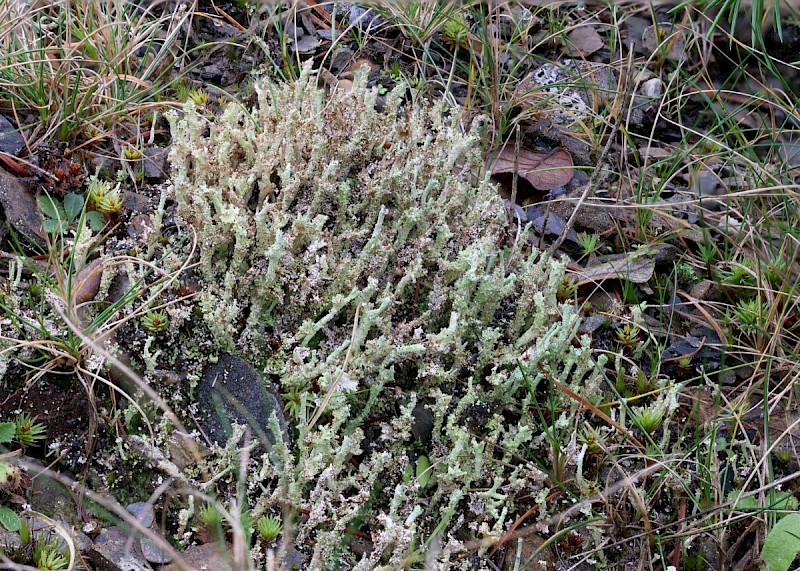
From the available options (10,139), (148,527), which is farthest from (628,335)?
(10,139)

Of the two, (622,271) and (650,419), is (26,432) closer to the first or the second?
(650,419)

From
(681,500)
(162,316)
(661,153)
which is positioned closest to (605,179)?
(661,153)

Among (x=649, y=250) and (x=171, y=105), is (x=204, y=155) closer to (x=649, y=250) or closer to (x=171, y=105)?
(x=171, y=105)

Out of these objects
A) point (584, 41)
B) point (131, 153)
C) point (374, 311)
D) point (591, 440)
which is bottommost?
point (591, 440)

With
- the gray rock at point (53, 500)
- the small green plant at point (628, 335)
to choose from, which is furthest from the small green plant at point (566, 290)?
the gray rock at point (53, 500)

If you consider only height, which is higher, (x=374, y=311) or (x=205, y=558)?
(x=374, y=311)

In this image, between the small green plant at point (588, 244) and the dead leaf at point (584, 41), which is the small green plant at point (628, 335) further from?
the dead leaf at point (584, 41)

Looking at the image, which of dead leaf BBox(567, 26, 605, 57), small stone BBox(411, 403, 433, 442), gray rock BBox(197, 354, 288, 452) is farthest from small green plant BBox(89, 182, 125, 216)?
dead leaf BBox(567, 26, 605, 57)
